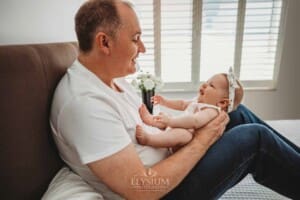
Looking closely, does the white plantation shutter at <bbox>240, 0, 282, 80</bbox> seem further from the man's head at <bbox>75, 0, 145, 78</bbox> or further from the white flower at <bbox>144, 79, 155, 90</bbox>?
the man's head at <bbox>75, 0, 145, 78</bbox>

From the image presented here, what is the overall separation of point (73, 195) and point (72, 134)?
0.18 metres

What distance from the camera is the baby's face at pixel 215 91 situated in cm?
122

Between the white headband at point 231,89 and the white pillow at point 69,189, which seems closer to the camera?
the white pillow at point 69,189

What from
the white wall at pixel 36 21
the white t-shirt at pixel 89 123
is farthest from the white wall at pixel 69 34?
the white t-shirt at pixel 89 123

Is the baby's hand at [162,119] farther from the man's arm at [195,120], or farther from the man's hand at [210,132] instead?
the man's hand at [210,132]

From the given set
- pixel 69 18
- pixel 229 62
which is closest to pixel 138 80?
pixel 69 18

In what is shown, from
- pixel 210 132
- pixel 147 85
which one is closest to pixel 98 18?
pixel 210 132

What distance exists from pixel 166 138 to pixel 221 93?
382 millimetres

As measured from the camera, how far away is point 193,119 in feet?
3.55

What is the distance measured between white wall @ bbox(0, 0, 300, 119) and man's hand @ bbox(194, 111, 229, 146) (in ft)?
2.54

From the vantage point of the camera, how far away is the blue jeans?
0.90m

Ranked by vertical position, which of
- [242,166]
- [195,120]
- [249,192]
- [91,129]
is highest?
[91,129]

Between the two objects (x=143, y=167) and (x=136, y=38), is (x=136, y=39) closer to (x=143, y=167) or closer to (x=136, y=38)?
(x=136, y=38)

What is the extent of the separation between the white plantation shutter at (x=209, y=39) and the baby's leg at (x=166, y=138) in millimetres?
1559
